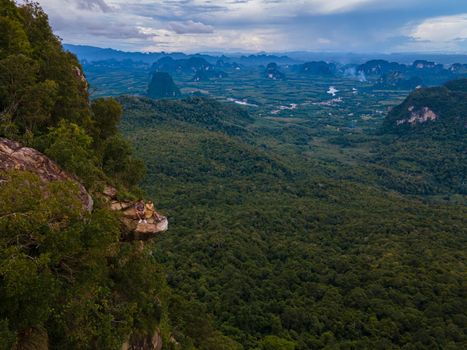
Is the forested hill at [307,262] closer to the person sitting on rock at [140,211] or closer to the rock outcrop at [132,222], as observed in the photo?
the rock outcrop at [132,222]

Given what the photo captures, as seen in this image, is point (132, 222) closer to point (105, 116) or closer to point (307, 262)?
point (105, 116)

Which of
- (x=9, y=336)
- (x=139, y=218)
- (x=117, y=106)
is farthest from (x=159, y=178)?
(x=9, y=336)

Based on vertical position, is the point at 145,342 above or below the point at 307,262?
above

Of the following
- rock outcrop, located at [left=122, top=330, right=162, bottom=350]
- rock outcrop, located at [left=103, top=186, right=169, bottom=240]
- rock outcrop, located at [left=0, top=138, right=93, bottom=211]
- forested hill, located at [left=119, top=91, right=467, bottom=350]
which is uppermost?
rock outcrop, located at [left=0, top=138, right=93, bottom=211]

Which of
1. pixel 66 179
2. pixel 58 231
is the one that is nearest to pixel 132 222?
pixel 66 179

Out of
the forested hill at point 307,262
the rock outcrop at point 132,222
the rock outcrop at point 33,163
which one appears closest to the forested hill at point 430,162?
the forested hill at point 307,262

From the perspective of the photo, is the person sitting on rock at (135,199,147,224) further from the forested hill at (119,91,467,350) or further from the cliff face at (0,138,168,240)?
the forested hill at (119,91,467,350)

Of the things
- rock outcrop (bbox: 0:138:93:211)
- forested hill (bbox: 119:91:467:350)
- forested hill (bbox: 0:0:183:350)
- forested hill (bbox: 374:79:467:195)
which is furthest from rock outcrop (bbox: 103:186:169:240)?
forested hill (bbox: 374:79:467:195)
